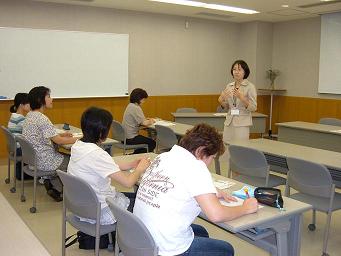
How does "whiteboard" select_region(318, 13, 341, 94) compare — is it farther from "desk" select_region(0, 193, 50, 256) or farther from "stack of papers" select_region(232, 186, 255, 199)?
"desk" select_region(0, 193, 50, 256)

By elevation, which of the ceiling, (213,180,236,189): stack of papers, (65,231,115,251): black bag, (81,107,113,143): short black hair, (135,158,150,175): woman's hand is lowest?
(65,231,115,251): black bag

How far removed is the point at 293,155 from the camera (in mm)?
3553

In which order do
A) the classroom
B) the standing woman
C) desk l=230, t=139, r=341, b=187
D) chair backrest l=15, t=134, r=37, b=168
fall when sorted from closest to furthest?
desk l=230, t=139, r=341, b=187 → chair backrest l=15, t=134, r=37, b=168 → the standing woman → the classroom

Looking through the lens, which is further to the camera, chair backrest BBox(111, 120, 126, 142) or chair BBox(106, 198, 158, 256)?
chair backrest BBox(111, 120, 126, 142)

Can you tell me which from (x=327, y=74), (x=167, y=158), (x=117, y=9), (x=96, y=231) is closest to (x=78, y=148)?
(x=96, y=231)

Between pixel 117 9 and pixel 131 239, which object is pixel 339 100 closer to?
pixel 117 9

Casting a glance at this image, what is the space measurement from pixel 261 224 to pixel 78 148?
1.28 meters

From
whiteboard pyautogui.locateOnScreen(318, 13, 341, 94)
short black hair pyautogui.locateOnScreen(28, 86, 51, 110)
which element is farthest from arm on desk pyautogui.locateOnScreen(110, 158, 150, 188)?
whiteboard pyautogui.locateOnScreen(318, 13, 341, 94)

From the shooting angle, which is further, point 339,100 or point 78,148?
point 339,100

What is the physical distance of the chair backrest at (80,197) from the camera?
2319mm

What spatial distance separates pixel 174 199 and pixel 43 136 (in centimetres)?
262

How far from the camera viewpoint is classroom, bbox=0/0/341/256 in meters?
6.56

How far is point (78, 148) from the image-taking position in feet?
8.29

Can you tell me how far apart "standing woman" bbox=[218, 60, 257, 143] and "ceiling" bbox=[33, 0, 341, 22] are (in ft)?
7.80
